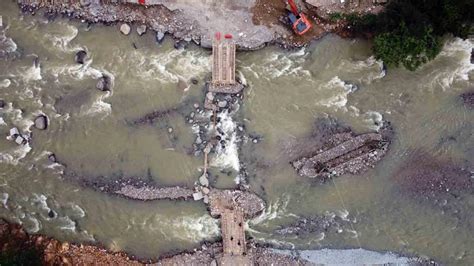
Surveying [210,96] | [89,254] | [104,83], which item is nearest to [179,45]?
[210,96]

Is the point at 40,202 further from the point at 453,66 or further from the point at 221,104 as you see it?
the point at 453,66

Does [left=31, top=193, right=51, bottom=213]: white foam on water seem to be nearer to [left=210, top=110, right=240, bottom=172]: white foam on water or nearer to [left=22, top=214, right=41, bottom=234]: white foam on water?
[left=22, top=214, right=41, bottom=234]: white foam on water

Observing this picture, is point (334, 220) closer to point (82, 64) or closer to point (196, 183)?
point (196, 183)

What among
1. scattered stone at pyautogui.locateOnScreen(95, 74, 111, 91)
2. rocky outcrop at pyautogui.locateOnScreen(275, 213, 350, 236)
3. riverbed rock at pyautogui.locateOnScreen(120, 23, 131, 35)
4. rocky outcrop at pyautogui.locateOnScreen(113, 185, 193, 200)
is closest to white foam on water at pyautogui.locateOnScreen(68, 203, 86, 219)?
rocky outcrop at pyautogui.locateOnScreen(113, 185, 193, 200)

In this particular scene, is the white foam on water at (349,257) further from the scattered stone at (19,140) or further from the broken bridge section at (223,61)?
the scattered stone at (19,140)

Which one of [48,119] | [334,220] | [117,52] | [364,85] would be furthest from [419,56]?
[48,119]
